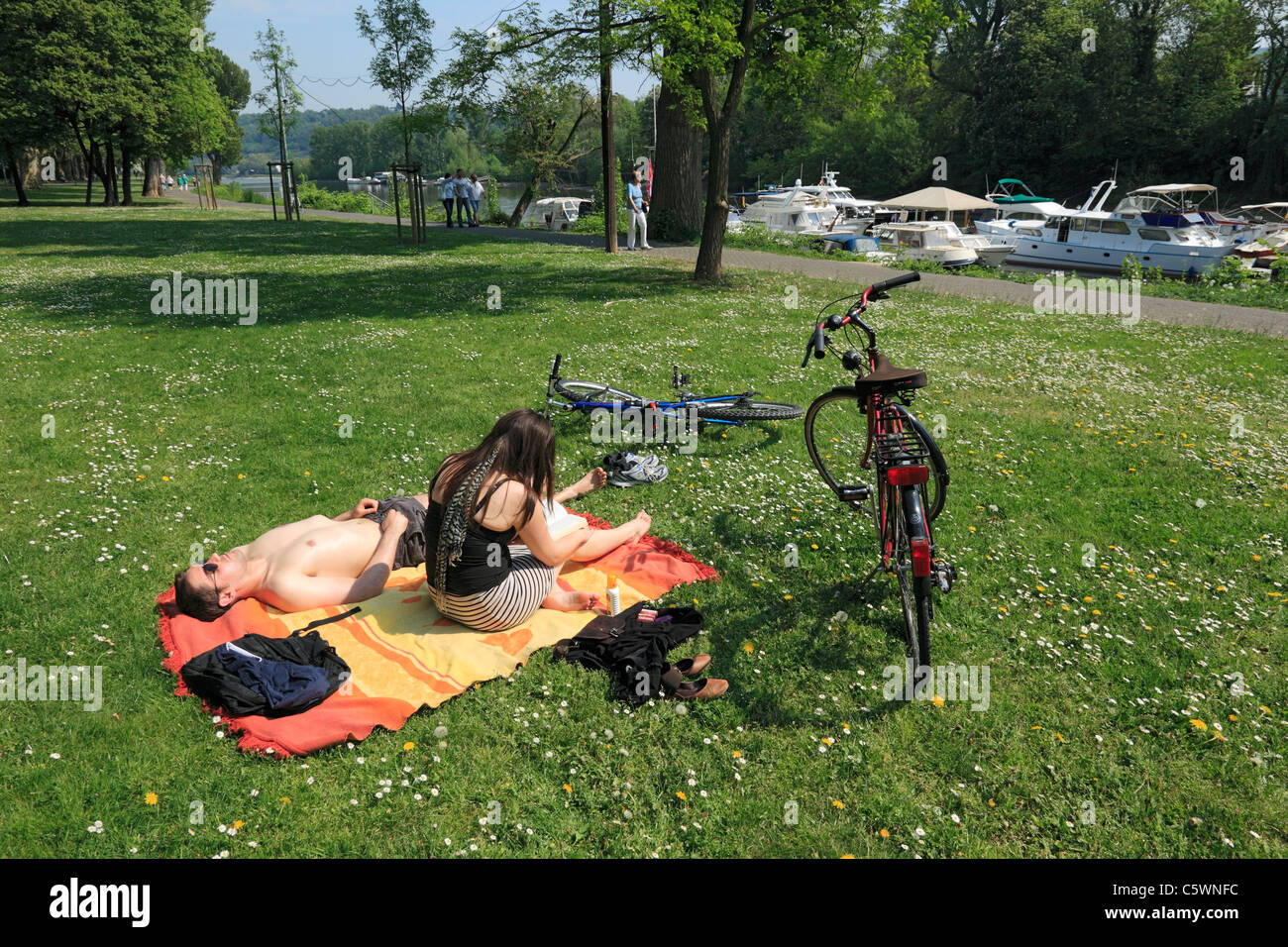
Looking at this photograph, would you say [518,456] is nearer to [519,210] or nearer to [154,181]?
[519,210]

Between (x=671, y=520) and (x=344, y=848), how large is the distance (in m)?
3.74

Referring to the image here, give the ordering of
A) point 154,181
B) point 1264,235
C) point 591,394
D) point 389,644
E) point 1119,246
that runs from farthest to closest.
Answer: point 154,181, point 1264,235, point 1119,246, point 591,394, point 389,644

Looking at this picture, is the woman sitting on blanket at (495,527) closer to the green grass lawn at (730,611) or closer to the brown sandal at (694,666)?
the green grass lawn at (730,611)

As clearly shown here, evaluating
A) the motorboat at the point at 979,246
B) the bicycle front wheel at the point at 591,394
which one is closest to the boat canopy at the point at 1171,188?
the motorboat at the point at 979,246

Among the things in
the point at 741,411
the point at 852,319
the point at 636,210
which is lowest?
the point at 741,411

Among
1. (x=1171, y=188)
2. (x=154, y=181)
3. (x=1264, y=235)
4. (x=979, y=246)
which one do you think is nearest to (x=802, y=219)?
(x=979, y=246)

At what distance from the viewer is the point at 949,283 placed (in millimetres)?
20703

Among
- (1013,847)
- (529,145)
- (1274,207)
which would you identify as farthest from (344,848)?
(1274,207)

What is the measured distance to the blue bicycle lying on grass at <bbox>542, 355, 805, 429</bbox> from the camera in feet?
26.9

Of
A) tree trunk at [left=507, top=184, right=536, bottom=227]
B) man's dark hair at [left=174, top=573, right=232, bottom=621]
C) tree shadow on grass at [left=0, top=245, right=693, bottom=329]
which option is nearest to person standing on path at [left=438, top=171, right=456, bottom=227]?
tree trunk at [left=507, top=184, right=536, bottom=227]

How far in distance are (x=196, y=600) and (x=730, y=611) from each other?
3357 millimetres

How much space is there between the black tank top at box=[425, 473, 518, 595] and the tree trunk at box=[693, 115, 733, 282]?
13.3 m

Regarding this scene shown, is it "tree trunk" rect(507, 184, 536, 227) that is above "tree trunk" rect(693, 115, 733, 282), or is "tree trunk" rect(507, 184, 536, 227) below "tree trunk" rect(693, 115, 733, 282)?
above

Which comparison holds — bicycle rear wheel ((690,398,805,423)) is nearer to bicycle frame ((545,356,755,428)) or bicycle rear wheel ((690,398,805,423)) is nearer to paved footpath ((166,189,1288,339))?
bicycle frame ((545,356,755,428))
